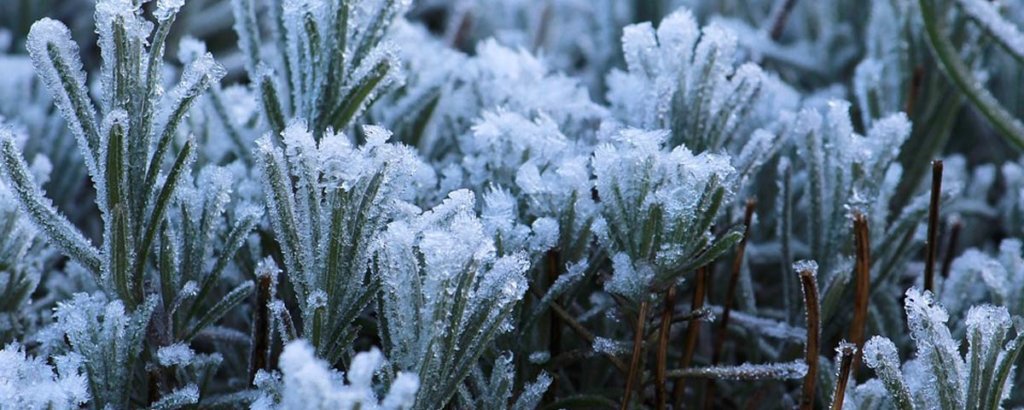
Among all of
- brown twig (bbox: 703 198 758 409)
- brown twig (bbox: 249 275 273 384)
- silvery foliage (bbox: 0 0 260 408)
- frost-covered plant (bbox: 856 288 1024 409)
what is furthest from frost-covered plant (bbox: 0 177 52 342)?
frost-covered plant (bbox: 856 288 1024 409)

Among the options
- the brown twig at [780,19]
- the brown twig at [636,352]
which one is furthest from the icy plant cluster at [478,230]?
the brown twig at [780,19]

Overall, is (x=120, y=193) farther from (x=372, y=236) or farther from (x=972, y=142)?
(x=972, y=142)

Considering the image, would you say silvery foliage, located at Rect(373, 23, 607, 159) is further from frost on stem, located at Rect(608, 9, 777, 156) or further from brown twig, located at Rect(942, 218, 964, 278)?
brown twig, located at Rect(942, 218, 964, 278)

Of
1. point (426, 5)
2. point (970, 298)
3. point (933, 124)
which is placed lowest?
point (970, 298)

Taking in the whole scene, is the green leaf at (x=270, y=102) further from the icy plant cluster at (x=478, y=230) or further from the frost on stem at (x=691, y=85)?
the frost on stem at (x=691, y=85)

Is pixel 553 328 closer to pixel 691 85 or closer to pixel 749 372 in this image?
pixel 749 372

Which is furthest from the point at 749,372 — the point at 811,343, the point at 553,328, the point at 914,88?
the point at 914,88

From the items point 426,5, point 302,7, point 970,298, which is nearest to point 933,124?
point 970,298
